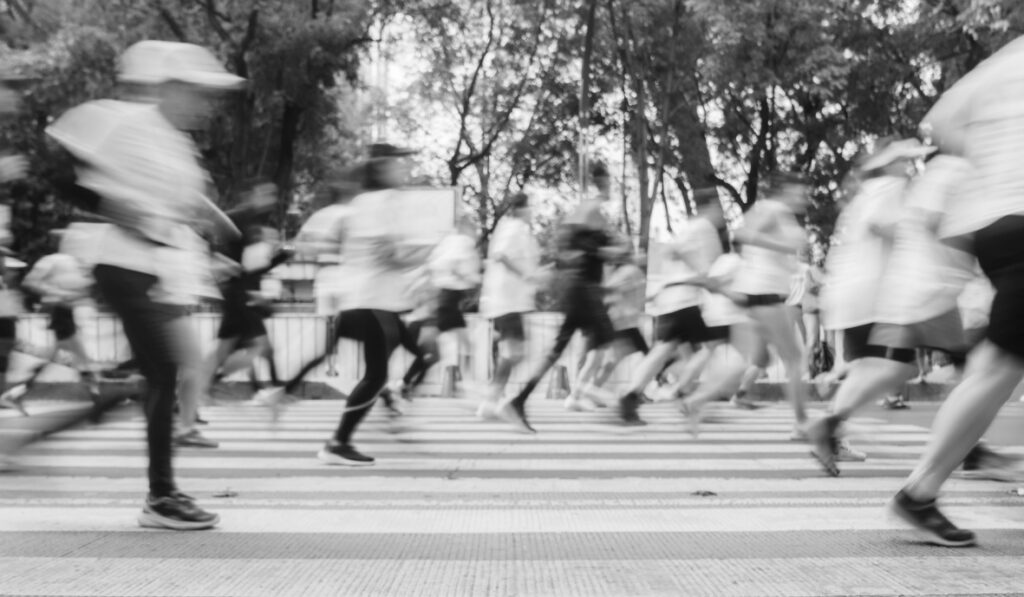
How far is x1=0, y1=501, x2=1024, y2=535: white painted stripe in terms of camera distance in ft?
14.0

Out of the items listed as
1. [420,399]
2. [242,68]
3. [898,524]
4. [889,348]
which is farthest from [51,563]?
[242,68]

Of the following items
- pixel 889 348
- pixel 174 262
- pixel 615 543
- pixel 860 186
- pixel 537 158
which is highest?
pixel 537 158

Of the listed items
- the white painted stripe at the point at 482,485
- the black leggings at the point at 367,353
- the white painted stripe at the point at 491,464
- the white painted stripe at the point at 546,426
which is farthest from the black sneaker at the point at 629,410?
the white painted stripe at the point at 482,485

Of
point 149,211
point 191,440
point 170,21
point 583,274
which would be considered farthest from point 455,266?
point 170,21

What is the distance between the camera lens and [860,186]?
6133 mm

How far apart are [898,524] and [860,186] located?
2440mm

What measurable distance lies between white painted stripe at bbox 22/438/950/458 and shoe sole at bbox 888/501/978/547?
123 inches

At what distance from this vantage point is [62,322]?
1002 centimetres

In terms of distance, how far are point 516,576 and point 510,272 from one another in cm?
605

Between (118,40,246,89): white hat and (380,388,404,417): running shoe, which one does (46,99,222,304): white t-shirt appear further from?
(380,388,404,417): running shoe

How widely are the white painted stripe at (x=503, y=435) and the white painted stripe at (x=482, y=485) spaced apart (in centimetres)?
193

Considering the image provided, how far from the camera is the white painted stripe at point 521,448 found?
716 centimetres

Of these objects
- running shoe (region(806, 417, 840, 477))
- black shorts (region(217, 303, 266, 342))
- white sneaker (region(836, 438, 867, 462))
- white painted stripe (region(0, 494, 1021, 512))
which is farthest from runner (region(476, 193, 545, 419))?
white painted stripe (region(0, 494, 1021, 512))

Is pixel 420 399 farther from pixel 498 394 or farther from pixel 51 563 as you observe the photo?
pixel 51 563
